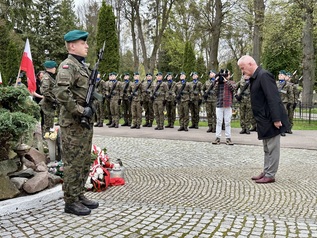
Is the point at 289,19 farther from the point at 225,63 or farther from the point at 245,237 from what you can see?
the point at 225,63

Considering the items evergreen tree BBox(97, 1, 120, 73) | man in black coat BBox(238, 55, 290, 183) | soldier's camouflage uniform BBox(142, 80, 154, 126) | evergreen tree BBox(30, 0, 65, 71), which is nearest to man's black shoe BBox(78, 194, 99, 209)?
man in black coat BBox(238, 55, 290, 183)

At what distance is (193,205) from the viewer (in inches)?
192

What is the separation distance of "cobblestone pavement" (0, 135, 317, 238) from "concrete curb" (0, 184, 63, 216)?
90 mm

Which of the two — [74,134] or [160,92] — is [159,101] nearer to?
[160,92]

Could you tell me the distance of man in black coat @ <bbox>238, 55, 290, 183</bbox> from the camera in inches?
233

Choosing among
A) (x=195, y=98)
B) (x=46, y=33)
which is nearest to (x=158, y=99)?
(x=195, y=98)

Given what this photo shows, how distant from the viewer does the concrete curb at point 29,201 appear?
4.50 m

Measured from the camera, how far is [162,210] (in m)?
4.61

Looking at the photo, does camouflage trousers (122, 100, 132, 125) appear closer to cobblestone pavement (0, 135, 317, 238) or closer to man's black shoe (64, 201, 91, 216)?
cobblestone pavement (0, 135, 317, 238)

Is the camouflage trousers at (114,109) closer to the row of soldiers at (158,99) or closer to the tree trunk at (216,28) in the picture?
the row of soldiers at (158,99)

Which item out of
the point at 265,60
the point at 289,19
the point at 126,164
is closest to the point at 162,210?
the point at 126,164

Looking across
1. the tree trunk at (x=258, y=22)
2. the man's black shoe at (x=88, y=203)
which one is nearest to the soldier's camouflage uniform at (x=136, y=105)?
the tree trunk at (x=258, y=22)

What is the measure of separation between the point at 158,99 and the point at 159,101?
89 mm

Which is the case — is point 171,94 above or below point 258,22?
below
